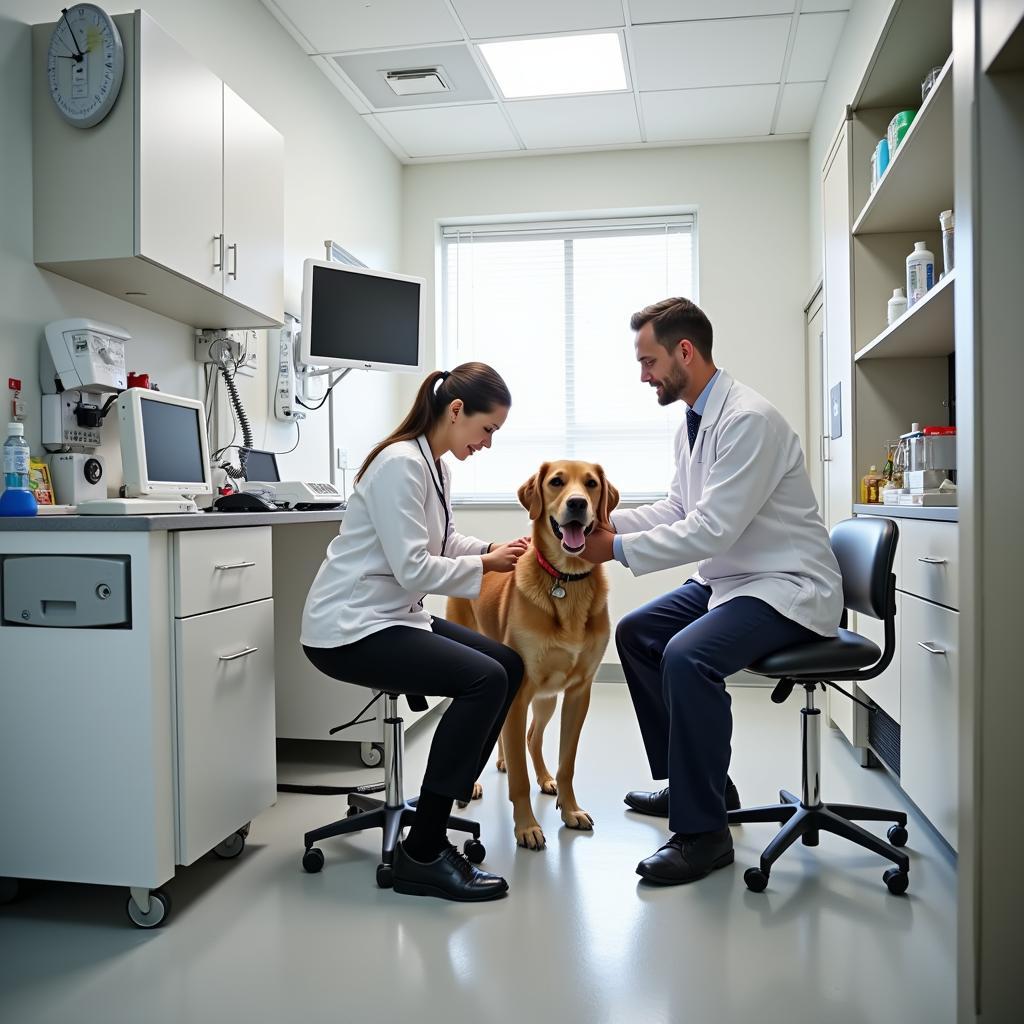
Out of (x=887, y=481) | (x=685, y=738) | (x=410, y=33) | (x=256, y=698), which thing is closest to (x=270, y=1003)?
(x=256, y=698)

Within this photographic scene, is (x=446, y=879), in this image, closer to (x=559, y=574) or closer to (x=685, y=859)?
(x=685, y=859)

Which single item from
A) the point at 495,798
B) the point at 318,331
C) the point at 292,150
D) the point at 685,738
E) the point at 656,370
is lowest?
the point at 495,798

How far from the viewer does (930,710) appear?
214 cm

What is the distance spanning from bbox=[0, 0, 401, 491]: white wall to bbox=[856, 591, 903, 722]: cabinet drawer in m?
2.29

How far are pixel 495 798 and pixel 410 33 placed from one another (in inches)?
121

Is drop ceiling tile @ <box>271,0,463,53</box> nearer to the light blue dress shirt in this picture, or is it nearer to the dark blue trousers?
the light blue dress shirt

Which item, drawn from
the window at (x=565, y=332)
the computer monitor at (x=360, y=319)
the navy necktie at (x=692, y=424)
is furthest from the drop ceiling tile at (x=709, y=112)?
the navy necktie at (x=692, y=424)

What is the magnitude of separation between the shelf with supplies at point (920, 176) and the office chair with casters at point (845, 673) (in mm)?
1029

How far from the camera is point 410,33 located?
11.8 ft

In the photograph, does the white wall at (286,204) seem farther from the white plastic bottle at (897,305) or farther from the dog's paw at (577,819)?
the white plastic bottle at (897,305)

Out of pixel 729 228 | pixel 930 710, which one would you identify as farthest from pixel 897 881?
pixel 729 228

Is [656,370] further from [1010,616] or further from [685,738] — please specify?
[1010,616]

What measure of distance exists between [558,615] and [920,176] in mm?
1658

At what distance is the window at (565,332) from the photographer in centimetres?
485
